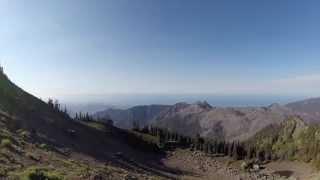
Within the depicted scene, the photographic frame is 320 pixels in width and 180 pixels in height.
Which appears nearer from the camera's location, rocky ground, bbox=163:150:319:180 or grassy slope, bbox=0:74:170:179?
grassy slope, bbox=0:74:170:179

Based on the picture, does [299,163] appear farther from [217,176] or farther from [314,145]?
[217,176]

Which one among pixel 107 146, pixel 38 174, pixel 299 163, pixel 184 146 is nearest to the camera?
pixel 38 174

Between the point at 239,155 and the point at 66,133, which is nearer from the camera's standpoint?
the point at 66,133

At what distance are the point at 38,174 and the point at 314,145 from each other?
170m

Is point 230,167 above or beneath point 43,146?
Result: beneath

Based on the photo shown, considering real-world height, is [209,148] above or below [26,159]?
below

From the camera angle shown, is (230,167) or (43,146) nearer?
(43,146)

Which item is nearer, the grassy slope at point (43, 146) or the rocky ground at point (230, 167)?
the grassy slope at point (43, 146)

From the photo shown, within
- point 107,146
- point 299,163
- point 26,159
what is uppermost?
point 26,159

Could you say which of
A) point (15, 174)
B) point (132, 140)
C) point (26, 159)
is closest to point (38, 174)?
point (15, 174)

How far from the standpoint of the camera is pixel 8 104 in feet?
329

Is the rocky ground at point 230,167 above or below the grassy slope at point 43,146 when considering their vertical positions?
below

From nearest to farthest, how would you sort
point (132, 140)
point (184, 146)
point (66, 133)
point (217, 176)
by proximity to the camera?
point (66, 133)
point (217, 176)
point (132, 140)
point (184, 146)

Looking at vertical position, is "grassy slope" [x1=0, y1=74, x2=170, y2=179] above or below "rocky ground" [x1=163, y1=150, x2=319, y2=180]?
above
